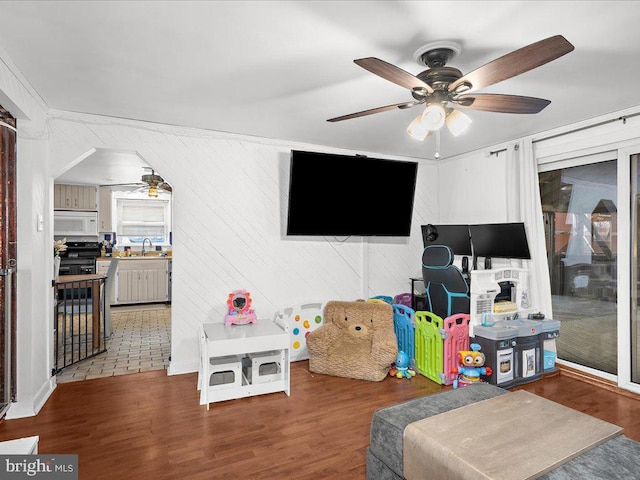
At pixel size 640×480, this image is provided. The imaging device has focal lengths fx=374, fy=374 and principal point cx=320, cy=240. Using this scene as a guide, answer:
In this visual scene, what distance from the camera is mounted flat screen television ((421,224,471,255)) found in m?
4.28

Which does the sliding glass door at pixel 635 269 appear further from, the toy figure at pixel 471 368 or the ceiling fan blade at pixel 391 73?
the ceiling fan blade at pixel 391 73

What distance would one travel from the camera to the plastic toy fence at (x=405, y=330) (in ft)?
12.2

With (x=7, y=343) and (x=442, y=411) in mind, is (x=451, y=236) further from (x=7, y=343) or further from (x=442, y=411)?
(x=7, y=343)

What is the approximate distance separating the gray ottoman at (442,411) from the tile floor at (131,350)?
2.67 meters

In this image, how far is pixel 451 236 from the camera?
14.6 ft

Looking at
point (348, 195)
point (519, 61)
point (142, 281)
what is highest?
point (519, 61)

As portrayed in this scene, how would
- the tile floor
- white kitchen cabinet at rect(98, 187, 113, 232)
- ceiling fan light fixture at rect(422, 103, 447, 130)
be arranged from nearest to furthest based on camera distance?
ceiling fan light fixture at rect(422, 103, 447, 130) → the tile floor → white kitchen cabinet at rect(98, 187, 113, 232)

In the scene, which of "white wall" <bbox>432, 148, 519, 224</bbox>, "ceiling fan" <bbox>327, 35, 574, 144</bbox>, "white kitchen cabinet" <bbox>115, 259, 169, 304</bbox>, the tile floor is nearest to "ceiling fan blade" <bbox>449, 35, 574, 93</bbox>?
"ceiling fan" <bbox>327, 35, 574, 144</bbox>

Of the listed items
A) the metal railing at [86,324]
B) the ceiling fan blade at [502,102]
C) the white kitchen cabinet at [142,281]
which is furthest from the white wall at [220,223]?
the white kitchen cabinet at [142,281]

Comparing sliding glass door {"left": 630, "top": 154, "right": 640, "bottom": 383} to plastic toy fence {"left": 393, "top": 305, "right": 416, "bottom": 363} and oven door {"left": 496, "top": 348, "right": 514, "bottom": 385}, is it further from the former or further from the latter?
plastic toy fence {"left": 393, "top": 305, "right": 416, "bottom": 363}

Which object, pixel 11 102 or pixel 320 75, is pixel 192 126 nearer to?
pixel 11 102

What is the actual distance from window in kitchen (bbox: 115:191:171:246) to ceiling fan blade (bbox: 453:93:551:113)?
6.76 metres

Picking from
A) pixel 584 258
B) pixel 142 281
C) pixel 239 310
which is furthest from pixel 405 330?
pixel 142 281

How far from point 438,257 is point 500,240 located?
0.76 meters
